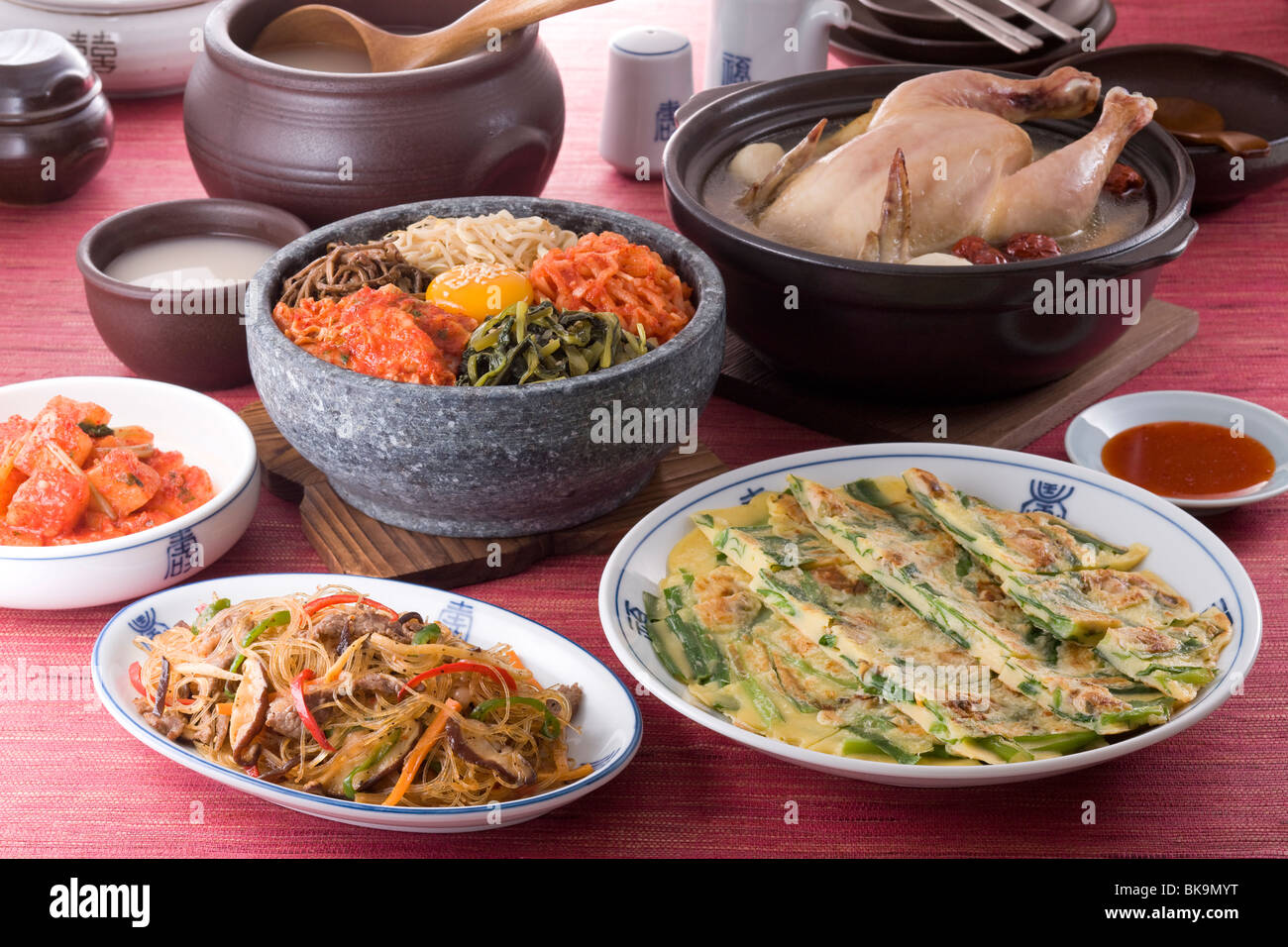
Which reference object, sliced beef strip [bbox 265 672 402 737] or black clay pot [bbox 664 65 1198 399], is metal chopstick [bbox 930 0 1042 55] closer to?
black clay pot [bbox 664 65 1198 399]

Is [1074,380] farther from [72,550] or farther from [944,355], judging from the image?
[72,550]

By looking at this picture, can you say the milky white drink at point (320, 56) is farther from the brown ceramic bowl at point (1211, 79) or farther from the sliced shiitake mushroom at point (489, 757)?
the sliced shiitake mushroom at point (489, 757)

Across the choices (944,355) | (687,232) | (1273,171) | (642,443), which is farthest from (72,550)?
(1273,171)

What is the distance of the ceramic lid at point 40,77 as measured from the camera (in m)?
2.58

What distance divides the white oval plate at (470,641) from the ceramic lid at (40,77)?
1427mm

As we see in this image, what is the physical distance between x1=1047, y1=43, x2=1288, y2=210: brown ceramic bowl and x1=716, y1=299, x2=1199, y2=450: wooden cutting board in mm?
640

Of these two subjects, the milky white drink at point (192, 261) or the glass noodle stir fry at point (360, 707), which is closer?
the glass noodle stir fry at point (360, 707)

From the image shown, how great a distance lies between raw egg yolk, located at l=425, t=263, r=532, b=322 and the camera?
193 centimetres

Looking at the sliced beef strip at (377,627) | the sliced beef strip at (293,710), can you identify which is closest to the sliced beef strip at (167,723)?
the sliced beef strip at (293,710)

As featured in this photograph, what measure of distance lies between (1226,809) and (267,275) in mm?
1460

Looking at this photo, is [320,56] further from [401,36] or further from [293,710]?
[293,710]

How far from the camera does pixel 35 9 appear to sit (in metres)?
3.11

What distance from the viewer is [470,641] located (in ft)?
5.32

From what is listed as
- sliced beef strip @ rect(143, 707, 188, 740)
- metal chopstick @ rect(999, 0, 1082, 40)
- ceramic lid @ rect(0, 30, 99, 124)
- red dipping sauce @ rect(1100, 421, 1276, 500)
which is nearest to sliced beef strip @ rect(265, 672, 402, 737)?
sliced beef strip @ rect(143, 707, 188, 740)
